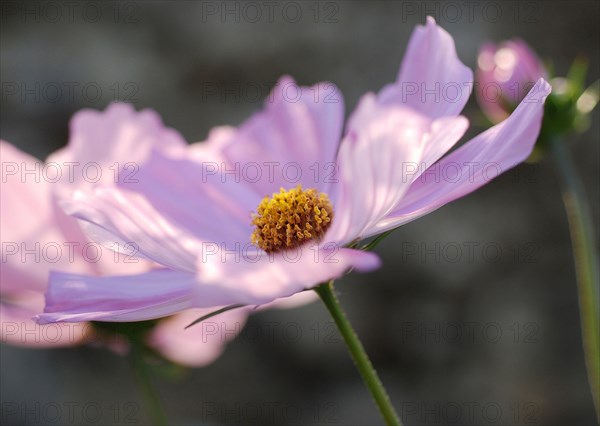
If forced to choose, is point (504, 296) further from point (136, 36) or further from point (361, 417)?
point (136, 36)

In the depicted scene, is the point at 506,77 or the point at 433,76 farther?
the point at 506,77

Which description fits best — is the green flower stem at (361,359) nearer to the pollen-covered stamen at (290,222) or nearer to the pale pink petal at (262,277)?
the pale pink petal at (262,277)

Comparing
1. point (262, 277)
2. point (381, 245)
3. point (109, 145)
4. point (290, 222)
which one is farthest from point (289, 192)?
point (381, 245)

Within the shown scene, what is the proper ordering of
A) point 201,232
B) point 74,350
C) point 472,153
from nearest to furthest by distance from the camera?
point 472,153 → point 201,232 → point 74,350

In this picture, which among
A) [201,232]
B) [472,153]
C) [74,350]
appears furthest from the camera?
[74,350]

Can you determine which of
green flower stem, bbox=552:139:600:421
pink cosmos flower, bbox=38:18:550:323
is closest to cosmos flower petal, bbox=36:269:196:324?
pink cosmos flower, bbox=38:18:550:323

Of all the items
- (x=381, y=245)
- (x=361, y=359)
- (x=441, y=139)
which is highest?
(x=381, y=245)

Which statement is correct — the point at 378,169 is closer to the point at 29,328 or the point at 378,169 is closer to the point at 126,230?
the point at 126,230

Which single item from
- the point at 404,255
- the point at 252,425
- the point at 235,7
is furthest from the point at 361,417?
the point at 235,7
